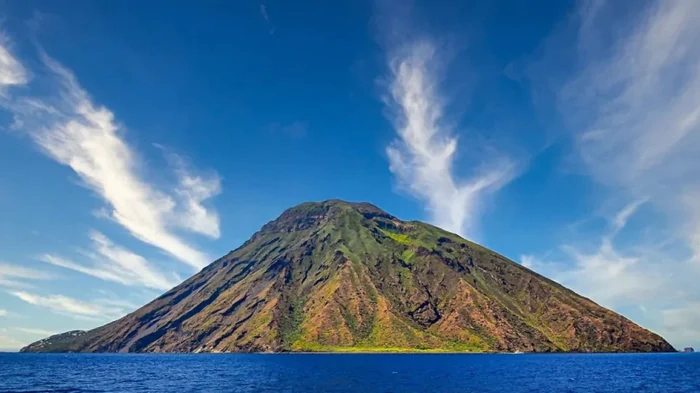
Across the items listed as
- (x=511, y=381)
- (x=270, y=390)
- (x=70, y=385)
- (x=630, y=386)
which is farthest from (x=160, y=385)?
(x=630, y=386)

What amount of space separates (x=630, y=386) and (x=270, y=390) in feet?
301

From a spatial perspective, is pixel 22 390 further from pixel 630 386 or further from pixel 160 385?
pixel 630 386

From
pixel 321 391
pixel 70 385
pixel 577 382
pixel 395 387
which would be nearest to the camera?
pixel 321 391

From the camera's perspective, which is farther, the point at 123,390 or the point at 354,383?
Answer: the point at 354,383

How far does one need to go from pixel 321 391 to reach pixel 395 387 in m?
19.3

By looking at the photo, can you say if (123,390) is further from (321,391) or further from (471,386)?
(471,386)

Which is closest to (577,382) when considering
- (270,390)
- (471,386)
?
(471,386)

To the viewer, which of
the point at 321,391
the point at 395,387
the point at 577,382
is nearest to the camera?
the point at 321,391

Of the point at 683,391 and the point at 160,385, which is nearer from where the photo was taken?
the point at 683,391

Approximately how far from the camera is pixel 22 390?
102 m

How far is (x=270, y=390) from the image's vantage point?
101 m

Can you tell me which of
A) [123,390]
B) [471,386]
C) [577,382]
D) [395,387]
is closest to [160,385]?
[123,390]

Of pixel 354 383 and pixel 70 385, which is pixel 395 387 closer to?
pixel 354 383

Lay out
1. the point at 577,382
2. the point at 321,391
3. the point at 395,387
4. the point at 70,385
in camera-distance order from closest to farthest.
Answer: the point at 321,391
the point at 395,387
the point at 70,385
the point at 577,382
